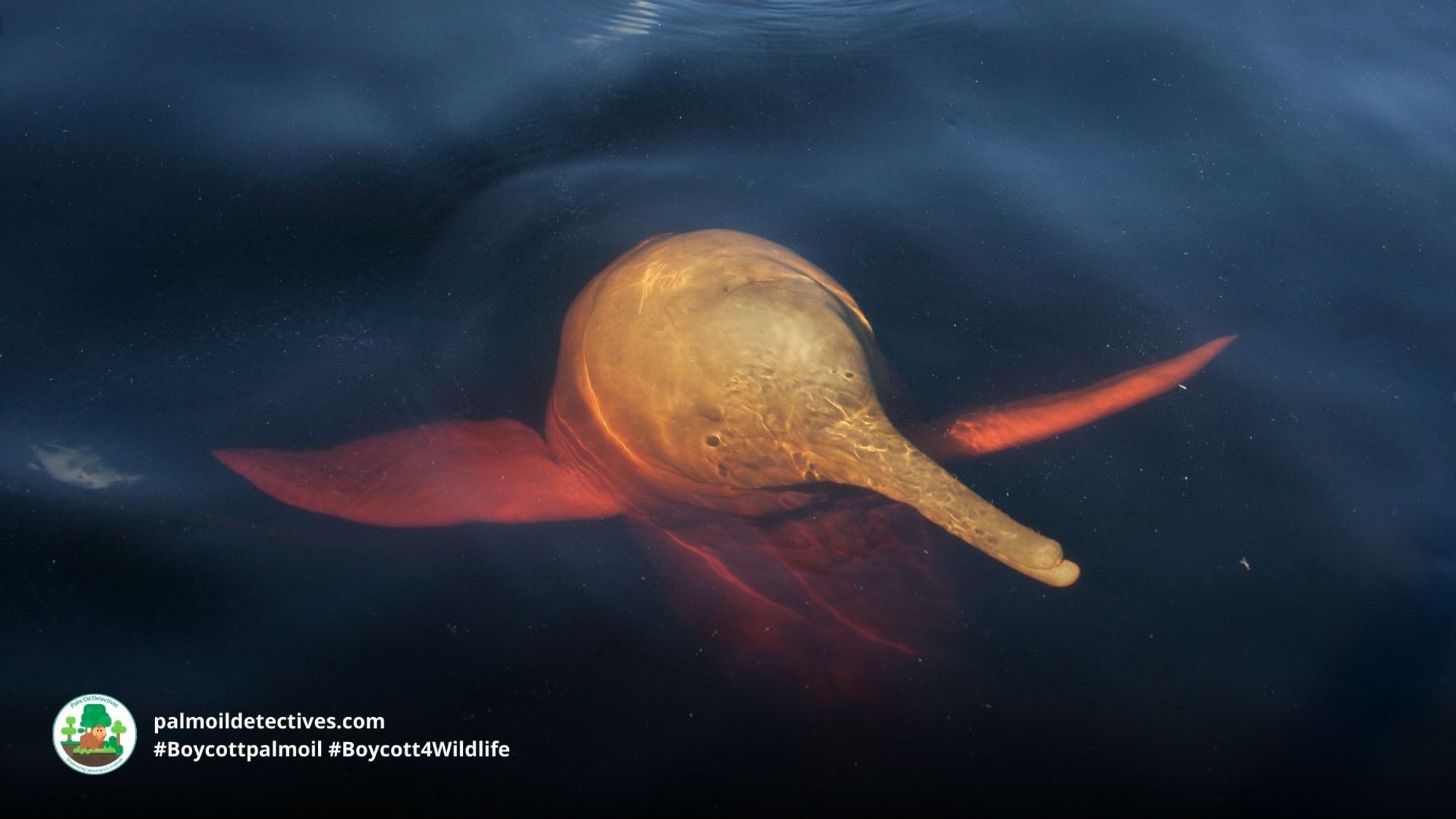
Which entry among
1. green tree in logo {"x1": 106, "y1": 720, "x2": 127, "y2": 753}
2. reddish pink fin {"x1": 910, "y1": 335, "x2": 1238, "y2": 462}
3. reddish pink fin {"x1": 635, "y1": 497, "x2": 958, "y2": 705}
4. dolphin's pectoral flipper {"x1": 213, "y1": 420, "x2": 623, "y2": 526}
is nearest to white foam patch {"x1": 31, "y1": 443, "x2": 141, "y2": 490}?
dolphin's pectoral flipper {"x1": 213, "y1": 420, "x2": 623, "y2": 526}

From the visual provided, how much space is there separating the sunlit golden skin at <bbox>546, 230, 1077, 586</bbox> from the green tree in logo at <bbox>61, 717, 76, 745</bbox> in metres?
2.20

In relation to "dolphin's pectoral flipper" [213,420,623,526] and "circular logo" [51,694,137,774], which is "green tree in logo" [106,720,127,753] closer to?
"circular logo" [51,694,137,774]

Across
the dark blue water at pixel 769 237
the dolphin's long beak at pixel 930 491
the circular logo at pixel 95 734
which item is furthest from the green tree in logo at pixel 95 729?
the dolphin's long beak at pixel 930 491

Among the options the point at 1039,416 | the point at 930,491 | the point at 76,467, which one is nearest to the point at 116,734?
the point at 76,467

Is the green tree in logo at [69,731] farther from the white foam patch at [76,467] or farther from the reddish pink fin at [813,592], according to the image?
the reddish pink fin at [813,592]

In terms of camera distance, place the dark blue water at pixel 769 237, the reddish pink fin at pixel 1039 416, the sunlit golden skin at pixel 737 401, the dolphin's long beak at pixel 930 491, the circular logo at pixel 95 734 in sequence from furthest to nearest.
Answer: the reddish pink fin at pixel 1039 416 < the sunlit golden skin at pixel 737 401 < the dolphin's long beak at pixel 930 491 < the dark blue water at pixel 769 237 < the circular logo at pixel 95 734

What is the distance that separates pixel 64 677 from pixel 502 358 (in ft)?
7.64

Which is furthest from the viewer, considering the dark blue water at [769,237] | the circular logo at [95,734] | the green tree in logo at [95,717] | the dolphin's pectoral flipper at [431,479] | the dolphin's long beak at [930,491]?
the dolphin's pectoral flipper at [431,479]

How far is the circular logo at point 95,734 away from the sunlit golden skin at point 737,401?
2.09 metres

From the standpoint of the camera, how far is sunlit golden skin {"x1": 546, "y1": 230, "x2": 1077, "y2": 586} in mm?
4047

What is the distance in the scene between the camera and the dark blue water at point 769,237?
3.54 meters

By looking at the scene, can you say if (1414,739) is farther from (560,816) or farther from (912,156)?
(912,156)

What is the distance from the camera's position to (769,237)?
5500 millimetres

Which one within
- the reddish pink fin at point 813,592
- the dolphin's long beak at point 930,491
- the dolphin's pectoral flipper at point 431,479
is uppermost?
the dolphin's long beak at point 930,491
